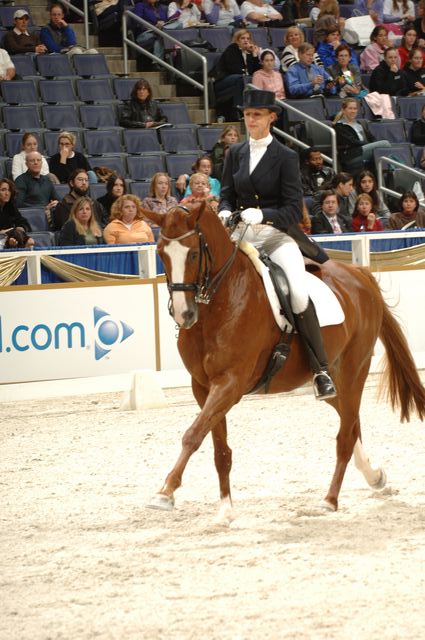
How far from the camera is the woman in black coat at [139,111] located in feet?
51.2

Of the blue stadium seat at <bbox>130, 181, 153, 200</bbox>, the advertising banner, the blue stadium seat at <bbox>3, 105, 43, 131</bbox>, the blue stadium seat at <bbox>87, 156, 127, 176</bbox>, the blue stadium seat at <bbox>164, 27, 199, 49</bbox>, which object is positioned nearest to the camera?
the advertising banner

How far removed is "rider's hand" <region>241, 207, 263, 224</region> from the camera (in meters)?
6.65

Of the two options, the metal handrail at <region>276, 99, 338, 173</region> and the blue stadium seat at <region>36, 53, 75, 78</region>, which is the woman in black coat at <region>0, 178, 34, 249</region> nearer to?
the blue stadium seat at <region>36, 53, 75, 78</region>

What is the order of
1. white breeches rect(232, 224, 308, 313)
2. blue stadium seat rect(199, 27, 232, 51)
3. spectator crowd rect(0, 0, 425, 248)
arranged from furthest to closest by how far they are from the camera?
blue stadium seat rect(199, 27, 232, 51) → spectator crowd rect(0, 0, 425, 248) → white breeches rect(232, 224, 308, 313)

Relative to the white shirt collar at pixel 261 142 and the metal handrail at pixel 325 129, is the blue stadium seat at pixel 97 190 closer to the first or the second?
the metal handrail at pixel 325 129

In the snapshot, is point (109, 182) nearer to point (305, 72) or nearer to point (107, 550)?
point (305, 72)

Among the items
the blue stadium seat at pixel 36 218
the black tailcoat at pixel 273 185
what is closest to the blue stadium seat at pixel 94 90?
the blue stadium seat at pixel 36 218

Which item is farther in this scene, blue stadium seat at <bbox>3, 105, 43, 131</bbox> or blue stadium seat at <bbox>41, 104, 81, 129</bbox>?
blue stadium seat at <bbox>41, 104, 81, 129</bbox>

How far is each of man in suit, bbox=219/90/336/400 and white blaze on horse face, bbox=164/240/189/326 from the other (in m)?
0.81

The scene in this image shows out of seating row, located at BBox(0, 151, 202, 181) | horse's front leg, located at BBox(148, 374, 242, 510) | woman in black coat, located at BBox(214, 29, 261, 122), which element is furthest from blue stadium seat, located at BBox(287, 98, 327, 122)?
horse's front leg, located at BBox(148, 374, 242, 510)

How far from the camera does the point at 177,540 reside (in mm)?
6133

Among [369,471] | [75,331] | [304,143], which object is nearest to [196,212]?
[369,471]

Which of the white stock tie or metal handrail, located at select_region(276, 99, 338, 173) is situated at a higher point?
the white stock tie

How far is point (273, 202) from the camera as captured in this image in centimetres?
706
